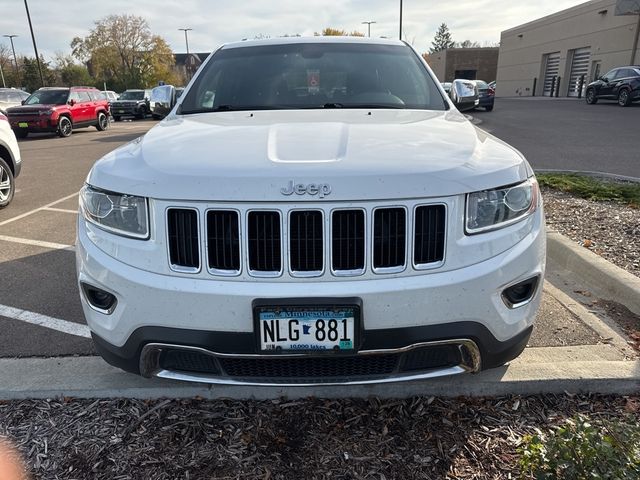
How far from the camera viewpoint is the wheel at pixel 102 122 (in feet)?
65.4

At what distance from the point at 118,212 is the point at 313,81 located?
187 centimetres

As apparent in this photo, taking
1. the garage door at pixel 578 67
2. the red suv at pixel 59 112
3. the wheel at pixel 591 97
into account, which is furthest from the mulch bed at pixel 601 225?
the garage door at pixel 578 67

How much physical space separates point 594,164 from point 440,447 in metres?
8.15

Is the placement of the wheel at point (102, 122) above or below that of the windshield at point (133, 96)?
below

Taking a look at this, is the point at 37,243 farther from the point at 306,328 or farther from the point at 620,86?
the point at 620,86

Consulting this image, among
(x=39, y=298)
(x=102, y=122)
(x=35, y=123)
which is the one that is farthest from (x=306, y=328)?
(x=102, y=122)

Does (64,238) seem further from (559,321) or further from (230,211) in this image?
(559,321)

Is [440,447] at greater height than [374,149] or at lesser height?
lesser

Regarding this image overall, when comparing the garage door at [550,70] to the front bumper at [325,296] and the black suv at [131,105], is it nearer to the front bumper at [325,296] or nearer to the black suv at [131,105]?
the black suv at [131,105]

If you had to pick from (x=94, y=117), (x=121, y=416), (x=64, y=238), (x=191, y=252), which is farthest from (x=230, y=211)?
(x=94, y=117)

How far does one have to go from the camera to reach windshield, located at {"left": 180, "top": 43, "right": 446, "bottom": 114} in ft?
10.8

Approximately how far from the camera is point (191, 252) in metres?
1.93

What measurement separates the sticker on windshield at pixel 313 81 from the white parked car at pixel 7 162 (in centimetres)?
480

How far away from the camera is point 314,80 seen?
344 centimetres
